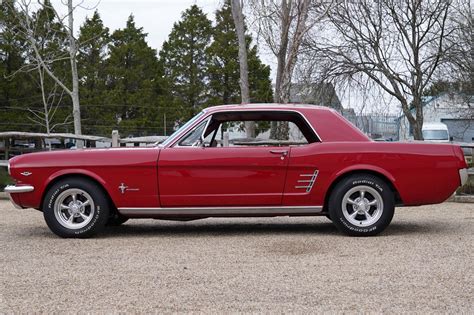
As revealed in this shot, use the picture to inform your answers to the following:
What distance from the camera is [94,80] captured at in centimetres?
3522

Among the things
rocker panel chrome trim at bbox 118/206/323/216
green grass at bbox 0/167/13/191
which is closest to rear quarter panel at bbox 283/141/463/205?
rocker panel chrome trim at bbox 118/206/323/216

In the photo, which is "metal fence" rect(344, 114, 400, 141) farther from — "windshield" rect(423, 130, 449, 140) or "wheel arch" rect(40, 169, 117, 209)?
"wheel arch" rect(40, 169, 117, 209)

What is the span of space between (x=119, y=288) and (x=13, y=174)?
2.99 m

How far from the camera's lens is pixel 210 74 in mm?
35812

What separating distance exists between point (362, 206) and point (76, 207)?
3207mm

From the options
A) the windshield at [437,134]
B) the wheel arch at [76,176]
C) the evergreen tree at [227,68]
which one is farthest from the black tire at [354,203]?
the evergreen tree at [227,68]

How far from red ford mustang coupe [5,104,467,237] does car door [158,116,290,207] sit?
0.01 meters

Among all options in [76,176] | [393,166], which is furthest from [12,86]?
[393,166]

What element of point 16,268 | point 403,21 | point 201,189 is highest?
point 403,21

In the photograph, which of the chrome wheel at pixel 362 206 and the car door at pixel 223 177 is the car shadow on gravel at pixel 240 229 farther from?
the car door at pixel 223 177

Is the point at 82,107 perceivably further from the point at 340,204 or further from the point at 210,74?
the point at 340,204

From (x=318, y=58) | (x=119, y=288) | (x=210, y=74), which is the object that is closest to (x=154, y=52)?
(x=210, y=74)

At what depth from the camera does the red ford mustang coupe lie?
6.98m

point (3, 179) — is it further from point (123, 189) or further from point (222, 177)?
point (222, 177)
